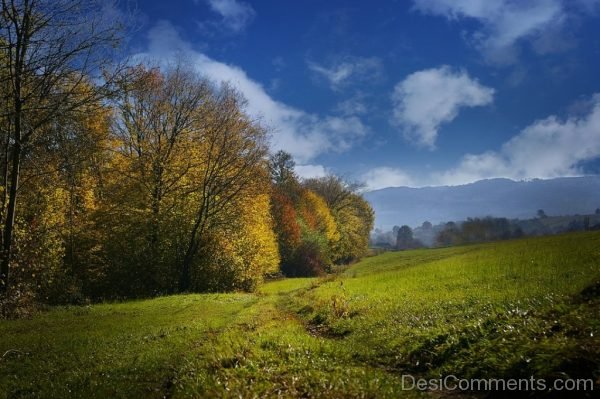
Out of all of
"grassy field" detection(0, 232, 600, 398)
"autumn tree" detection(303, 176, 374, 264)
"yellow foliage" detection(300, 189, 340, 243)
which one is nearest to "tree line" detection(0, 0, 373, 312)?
"grassy field" detection(0, 232, 600, 398)

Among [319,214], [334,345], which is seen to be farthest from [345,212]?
[334,345]

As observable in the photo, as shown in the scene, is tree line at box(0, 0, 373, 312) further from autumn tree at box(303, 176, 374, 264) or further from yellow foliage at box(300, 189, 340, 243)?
autumn tree at box(303, 176, 374, 264)

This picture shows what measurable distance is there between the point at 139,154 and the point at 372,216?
9888cm

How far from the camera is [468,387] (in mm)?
8773

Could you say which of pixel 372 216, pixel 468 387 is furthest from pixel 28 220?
pixel 372 216

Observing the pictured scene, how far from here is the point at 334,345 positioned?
13.5 meters

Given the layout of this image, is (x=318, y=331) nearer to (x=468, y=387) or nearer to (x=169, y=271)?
(x=468, y=387)

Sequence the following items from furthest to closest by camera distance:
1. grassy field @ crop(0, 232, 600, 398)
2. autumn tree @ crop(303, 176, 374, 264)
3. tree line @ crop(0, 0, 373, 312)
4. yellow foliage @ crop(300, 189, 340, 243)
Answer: autumn tree @ crop(303, 176, 374, 264) → yellow foliage @ crop(300, 189, 340, 243) → tree line @ crop(0, 0, 373, 312) → grassy field @ crop(0, 232, 600, 398)

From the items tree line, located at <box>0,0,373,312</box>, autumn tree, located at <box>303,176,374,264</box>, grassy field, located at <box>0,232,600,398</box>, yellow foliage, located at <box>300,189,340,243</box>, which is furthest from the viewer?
autumn tree, located at <box>303,176,374,264</box>

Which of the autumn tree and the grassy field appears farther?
the autumn tree

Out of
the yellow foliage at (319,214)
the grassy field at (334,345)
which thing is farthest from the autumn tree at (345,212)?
the grassy field at (334,345)

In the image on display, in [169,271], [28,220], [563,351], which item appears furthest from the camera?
[169,271]

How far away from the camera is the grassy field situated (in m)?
8.91

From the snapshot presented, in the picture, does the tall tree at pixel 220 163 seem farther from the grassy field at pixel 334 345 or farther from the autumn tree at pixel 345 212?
the autumn tree at pixel 345 212
